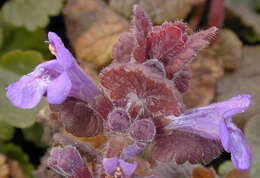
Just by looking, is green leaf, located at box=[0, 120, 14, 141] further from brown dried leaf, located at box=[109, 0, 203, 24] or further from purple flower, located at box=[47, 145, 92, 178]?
brown dried leaf, located at box=[109, 0, 203, 24]

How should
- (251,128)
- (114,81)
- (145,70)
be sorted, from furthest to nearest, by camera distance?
(251,128) < (114,81) < (145,70)

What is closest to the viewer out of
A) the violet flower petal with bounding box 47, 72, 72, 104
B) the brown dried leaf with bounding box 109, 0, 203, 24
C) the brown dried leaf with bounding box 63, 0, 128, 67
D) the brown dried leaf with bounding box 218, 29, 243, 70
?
the violet flower petal with bounding box 47, 72, 72, 104

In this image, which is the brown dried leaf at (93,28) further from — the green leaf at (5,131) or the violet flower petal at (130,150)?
the violet flower petal at (130,150)

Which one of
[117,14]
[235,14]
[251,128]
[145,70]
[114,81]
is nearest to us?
[145,70]

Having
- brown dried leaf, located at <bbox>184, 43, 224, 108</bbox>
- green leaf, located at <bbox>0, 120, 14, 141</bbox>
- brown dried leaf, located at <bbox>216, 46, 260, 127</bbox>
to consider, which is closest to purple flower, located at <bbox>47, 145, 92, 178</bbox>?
green leaf, located at <bbox>0, 120, 14, 141</bbox>

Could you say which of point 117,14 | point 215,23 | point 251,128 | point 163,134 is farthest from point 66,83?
point 215,23

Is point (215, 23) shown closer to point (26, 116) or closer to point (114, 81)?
point (26, 116)

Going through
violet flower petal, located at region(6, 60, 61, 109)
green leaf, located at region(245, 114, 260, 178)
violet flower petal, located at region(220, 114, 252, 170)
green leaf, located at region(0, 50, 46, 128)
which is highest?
violet flower petal, located at region(6, 60, 61, 109)
